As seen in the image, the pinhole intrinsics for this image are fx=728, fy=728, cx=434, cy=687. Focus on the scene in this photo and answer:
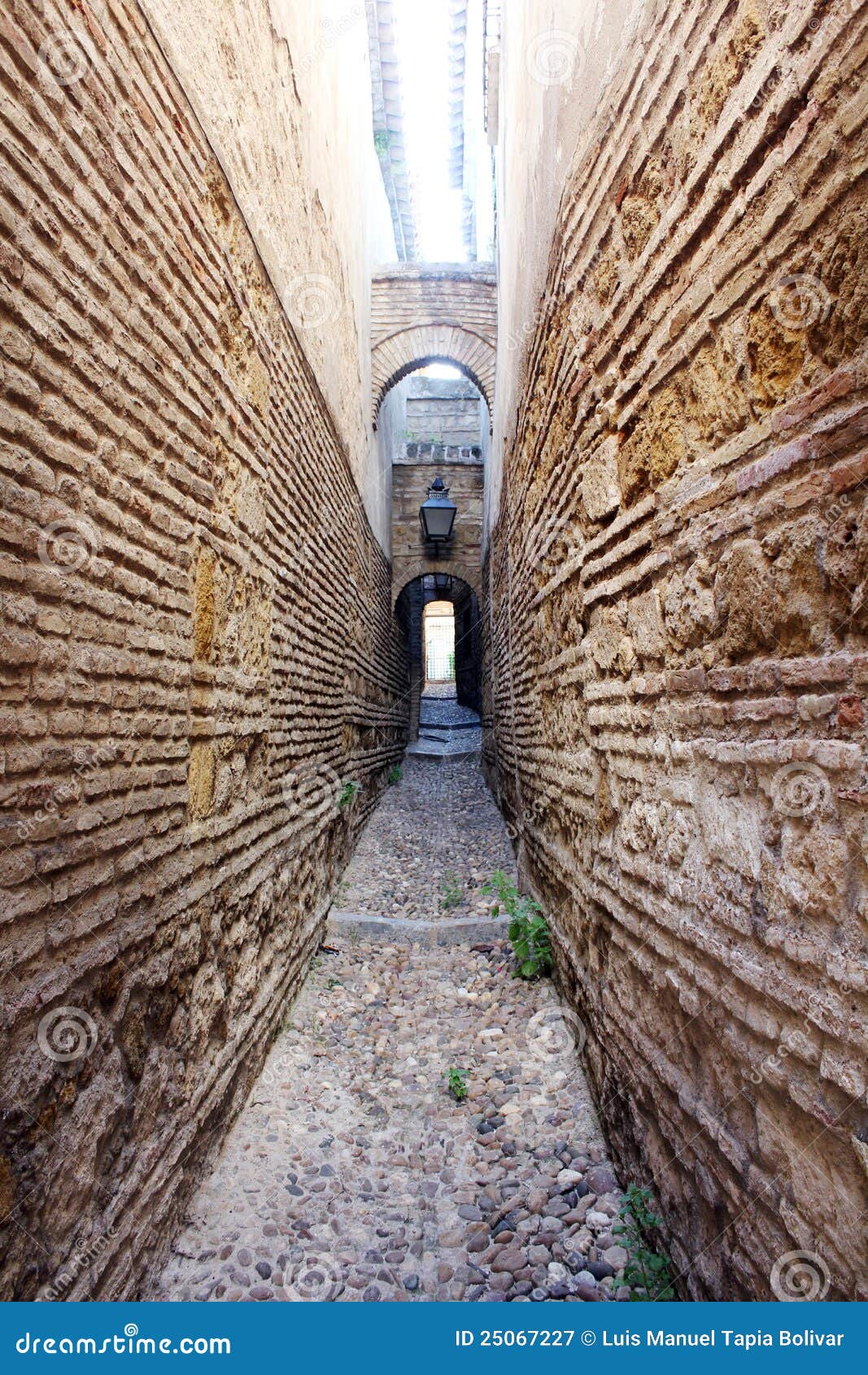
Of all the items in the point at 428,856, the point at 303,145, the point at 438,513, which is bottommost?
the point at 428,856

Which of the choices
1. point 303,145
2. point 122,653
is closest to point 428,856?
point 122,653

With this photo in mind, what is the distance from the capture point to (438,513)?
380 inches

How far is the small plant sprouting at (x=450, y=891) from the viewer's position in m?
4.89

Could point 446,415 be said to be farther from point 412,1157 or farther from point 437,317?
point 412,1157

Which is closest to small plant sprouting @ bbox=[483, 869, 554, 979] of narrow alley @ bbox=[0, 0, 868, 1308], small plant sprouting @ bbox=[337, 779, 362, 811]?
narrow alley @ bbox=[0, 0, 868, 1308]

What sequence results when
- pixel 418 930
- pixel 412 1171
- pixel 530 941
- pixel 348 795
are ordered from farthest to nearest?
pixel 348 795, pixel 418 930, pixel 530 941, pixel 412 1171

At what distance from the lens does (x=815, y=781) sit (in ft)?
3.68

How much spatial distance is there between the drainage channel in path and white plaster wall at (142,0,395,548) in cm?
325

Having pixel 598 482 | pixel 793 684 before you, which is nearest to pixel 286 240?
pixel 598 482

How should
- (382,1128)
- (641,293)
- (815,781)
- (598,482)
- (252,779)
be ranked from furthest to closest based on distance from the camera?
(252,779) < (382,1128) < (598,482) < (641,293) < (815,781)

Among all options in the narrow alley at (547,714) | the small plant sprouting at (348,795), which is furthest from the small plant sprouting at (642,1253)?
the small plant sprouting at (348,795)

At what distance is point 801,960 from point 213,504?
2098mm

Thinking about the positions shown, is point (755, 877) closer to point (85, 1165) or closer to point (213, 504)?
point (85, 1165)

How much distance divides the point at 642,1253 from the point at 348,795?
3.99 metres
